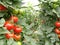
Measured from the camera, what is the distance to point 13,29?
64.6 inches

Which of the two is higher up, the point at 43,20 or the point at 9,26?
the point at 9,26

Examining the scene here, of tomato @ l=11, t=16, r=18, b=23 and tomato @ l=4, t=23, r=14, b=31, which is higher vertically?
tomato @ l=11, t=16, r=18, b=23

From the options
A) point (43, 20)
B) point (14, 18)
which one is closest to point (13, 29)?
point (14, 18)

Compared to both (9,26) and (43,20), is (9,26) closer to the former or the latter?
(9,26)

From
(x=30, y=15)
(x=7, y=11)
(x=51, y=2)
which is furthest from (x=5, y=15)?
(x=30, y=15)

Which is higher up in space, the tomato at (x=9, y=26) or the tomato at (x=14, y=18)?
the tomato at (x=14, y=18)

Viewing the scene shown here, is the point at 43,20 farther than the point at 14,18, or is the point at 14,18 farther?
the point at 43,20

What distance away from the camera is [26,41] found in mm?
1801

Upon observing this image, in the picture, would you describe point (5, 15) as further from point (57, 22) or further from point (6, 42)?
point (57, 22)

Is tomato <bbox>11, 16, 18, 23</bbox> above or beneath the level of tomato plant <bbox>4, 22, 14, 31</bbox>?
above

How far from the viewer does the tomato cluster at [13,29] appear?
1561mm

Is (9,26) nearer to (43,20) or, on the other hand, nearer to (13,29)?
(13,29)

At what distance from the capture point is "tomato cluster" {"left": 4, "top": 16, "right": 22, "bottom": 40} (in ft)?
5.12

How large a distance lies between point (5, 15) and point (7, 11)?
4 cm
